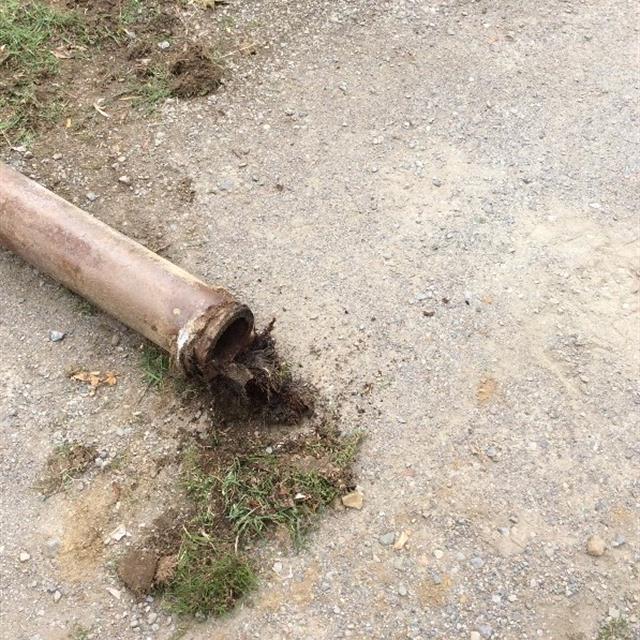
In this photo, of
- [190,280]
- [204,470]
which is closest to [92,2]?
[190,280]

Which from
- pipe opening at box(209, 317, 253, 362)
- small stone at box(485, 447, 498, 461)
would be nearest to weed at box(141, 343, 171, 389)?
pipe opening at box(209, 317, 253, 362)

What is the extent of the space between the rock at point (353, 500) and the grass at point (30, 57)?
3393mm

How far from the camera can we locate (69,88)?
5355 millimetres

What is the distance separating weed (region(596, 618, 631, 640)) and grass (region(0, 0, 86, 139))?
4570 millimetres

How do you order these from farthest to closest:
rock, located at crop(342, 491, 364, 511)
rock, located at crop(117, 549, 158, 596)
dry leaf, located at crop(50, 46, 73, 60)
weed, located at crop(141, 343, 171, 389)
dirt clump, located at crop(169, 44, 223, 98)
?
dry leaf, located at crop(50, 46, 73, 60) < dirt clump, located at crop(169, 44, 223, 98) < weed, located at crop(141, 343, 171, 389) < rock, located at crop(342, 491, 364, 511) < rock, located at crop(117, 549, 158, 596)

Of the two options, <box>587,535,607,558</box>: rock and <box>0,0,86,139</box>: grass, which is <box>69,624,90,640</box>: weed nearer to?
<box>587,535,607,558</box>: rock

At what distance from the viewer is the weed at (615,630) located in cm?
318

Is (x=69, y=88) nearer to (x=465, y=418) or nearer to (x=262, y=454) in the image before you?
(x=262, y=454)

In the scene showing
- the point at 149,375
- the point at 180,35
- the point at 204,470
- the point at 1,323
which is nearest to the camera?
the point at 204,470

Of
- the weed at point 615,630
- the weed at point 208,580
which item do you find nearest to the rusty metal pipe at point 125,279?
the weed at point 208,580

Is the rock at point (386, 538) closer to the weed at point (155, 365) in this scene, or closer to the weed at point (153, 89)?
the weed at point (155, 365)

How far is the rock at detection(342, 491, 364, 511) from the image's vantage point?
11.6 ft

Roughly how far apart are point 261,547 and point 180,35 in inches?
157

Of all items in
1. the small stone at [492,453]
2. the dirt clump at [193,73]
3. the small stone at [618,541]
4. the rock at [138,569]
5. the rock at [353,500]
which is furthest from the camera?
the dirt clump at [193,73]
